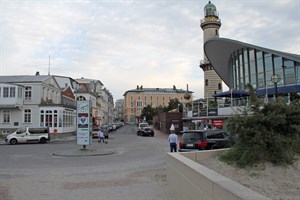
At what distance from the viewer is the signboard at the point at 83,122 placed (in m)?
23.1

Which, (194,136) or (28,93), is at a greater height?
(28,93)

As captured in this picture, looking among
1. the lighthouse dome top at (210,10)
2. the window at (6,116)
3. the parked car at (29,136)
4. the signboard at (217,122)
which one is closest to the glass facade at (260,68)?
the signboard at (217,122)

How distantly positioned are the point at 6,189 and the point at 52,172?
3.45m

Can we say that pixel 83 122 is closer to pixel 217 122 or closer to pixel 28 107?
pixel 217 122

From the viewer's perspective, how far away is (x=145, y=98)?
474 ft

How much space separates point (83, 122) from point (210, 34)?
4693 cm

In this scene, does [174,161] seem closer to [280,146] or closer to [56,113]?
[280,146]

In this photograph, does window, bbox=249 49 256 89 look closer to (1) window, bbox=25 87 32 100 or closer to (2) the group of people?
(2) the group of people

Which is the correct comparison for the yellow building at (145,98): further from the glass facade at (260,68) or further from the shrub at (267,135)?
the shrub at (267,135)

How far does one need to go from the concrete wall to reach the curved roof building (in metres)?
23.3

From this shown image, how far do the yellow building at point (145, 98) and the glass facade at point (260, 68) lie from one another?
9578 centimetres

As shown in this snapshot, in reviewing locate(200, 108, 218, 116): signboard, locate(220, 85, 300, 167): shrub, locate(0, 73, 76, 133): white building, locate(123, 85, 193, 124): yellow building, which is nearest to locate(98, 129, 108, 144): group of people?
locate(0, 73, 76, 133): white building

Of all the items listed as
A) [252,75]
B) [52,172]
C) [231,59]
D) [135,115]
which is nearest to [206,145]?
[52,172]

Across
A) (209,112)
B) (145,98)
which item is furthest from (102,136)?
(145,98)
